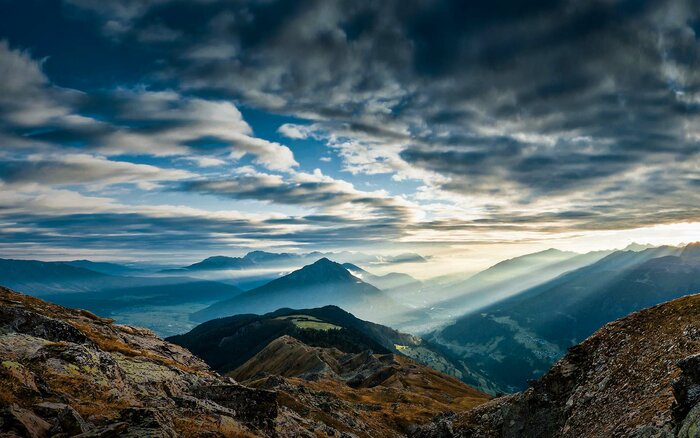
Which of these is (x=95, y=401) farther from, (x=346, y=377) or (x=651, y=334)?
(x=346, y=377)

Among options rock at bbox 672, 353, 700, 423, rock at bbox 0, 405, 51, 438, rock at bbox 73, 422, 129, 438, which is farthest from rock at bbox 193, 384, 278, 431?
rock at bbox 672, 353, 700, 423

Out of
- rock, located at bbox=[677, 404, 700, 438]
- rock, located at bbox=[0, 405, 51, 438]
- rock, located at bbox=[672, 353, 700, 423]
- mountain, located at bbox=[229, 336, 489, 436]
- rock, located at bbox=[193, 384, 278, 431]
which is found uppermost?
rock, located at bbox=[0, 405, 51, 438]

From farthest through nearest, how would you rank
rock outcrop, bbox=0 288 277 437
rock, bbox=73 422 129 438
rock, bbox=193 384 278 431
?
1. rock, bbox=193 384 278 431
2. rock outcrop, bbox=0 288 277 437
3. rock, bbox=73 422 129 438

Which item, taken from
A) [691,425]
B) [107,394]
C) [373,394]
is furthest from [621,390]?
[373,394]

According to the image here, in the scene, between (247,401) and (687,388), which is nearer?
(687,388)

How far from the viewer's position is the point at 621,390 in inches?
1150

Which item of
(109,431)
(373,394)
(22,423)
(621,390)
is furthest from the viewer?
(373,394)

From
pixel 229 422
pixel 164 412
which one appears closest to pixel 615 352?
pixel 229 422

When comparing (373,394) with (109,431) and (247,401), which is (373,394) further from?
(109,431)

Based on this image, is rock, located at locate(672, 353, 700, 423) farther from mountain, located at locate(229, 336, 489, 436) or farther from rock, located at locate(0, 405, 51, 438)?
mountain, located at locate(229, 336, 489, 436)

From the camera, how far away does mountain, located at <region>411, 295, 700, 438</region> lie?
68.8 ft

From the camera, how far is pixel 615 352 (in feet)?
110

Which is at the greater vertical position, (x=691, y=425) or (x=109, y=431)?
(x=109, y=431)

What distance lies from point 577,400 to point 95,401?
3815 cm
